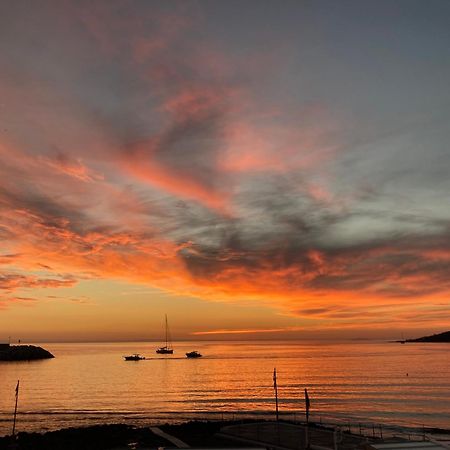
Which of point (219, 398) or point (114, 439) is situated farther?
point (219, 398)

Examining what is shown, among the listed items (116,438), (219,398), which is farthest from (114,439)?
(219,398)

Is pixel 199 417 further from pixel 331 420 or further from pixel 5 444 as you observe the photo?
pixel 5 444

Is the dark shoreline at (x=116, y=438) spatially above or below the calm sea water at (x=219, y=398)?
above

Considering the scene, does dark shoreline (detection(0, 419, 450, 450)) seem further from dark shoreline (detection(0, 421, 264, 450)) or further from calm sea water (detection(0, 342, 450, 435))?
calm sea water (detection(0, 342, 450, 435))

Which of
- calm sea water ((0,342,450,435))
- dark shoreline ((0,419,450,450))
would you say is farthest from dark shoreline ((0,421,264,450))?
calm sea water ((0,342,450,435))

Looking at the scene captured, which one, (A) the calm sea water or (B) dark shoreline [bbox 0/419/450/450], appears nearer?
(B) dark shoreline [bbox 0/419/450/450]

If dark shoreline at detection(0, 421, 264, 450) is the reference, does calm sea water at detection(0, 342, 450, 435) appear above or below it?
below

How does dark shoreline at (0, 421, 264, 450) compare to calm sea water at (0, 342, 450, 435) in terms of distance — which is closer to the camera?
dark shoreline at (0, 421, 264, 450)

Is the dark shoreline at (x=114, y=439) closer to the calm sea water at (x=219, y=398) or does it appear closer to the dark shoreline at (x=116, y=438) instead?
the dark shoreline at (x=116, y=438)

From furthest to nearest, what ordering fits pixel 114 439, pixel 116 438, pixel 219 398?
pixel 219 398 < pixel 116 438 < pixel 114 439

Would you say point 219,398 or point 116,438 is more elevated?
point 116,438

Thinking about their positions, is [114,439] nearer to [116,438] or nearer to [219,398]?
[116,438]

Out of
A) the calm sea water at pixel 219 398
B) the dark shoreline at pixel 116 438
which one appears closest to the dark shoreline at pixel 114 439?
the dark shoreline at pixel 116 438

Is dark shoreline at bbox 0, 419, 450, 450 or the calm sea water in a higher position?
dark shoreline at bbox 0, 419, 450, 450
